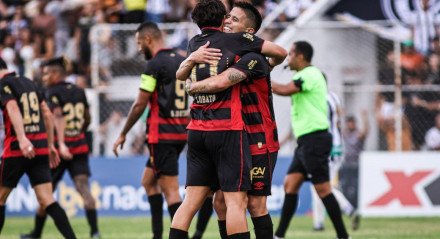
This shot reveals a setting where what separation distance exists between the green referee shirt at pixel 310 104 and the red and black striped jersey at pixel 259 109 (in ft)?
10.9

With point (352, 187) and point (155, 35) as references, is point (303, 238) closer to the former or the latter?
point (155, 35)

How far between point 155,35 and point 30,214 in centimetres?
803

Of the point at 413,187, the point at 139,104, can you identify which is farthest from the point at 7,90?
the point at 413,187

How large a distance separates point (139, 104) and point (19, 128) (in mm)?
1405

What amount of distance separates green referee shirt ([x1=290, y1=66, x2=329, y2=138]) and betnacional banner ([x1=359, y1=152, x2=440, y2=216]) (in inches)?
216

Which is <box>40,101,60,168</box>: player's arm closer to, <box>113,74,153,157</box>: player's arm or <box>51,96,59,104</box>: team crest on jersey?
<box>113,74,153,157</box>: player's arm

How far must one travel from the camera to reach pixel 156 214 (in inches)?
498

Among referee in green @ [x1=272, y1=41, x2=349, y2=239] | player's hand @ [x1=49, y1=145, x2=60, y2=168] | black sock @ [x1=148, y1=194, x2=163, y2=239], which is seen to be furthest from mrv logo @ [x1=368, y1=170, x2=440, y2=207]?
player's hand @ [x1=49, y1=145, x2=60, y2=168]

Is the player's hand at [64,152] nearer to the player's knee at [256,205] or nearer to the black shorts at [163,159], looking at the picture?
the black shorts at [163,159]

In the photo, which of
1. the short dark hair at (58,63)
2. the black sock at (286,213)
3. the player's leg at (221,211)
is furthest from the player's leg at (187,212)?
the short dark hair at (58,63)

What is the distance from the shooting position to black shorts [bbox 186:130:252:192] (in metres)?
9.02

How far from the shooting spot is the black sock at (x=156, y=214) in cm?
1249

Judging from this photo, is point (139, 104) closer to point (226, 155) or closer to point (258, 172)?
point (258, 172)

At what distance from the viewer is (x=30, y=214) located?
63.4ft
